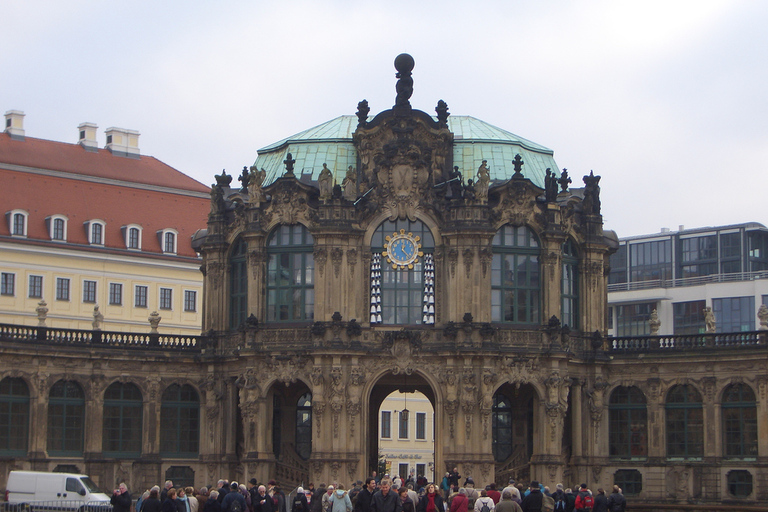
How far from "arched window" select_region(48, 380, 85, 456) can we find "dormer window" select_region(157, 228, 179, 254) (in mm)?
34200

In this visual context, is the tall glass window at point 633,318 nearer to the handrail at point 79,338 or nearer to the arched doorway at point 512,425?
the arched doorway at point 512,425

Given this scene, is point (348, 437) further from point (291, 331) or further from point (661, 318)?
point (661, 318)

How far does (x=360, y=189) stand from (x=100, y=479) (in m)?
16.8

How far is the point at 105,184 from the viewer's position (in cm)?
9962

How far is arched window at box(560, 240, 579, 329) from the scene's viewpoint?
67.1 meters

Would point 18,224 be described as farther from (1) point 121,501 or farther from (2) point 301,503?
(1) point 121,501

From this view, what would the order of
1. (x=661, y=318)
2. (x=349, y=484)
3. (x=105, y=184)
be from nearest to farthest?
(x=349, y=484) < (x=105, y=184) < (x=661, y=318)

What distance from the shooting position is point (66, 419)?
66.5 metres

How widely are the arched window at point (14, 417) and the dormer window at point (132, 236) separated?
33819 mm

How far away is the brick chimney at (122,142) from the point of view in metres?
106

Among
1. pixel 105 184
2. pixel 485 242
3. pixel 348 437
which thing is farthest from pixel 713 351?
pixel 105 184

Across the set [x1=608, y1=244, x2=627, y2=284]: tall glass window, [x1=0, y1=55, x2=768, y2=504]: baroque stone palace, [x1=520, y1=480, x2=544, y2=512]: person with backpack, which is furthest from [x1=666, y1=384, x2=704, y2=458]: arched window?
[x1=608, y1=244, x2=627, y2=284]: tall glass window

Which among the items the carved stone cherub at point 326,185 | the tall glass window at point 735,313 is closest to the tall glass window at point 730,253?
the tall glass window at point 735,313

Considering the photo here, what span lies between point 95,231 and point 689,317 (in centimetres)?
4668
